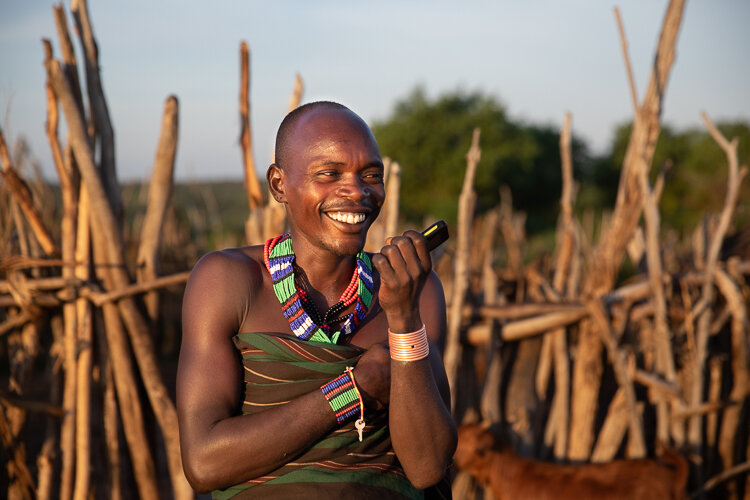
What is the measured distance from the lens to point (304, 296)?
6.09 ft

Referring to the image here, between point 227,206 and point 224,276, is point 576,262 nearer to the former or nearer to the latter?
point 224,276

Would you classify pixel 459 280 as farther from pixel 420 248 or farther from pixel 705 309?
pixel 420 248

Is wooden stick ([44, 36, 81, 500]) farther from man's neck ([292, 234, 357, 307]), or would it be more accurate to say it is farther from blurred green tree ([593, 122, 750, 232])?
blurred green tree ([593, 122, 750, 232])

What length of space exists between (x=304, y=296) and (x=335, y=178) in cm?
33

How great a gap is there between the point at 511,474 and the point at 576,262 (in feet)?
4.72

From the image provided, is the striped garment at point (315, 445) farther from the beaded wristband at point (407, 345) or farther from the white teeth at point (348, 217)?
the white teeth at point (348, 217)

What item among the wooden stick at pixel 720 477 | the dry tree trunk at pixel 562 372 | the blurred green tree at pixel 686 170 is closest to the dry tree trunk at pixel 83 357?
the dry tree trunk at pixel 562 372

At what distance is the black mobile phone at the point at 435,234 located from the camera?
162 cm

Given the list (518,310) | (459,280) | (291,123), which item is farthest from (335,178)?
(518,310)

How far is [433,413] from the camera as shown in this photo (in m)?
1.64

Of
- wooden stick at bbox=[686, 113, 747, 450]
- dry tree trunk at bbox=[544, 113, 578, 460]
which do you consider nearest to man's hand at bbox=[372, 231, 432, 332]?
dry tree trunk at bbox=[544, 113, 578, 460]

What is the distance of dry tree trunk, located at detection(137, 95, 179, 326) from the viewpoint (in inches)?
132

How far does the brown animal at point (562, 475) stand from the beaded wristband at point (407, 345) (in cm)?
265

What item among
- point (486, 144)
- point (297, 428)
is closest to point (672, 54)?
point (297, 428)
